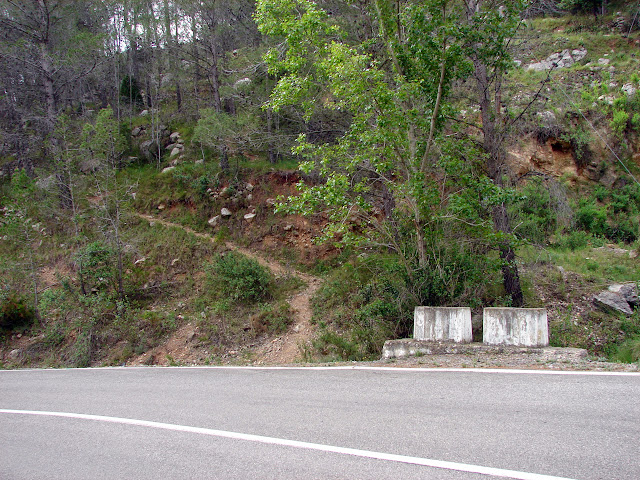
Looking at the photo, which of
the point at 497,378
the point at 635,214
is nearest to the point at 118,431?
the point at 497,378

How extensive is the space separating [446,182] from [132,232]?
656 inches

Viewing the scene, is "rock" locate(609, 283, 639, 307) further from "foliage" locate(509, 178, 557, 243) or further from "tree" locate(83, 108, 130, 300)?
"tree" locate(83, 108, 130, 300)

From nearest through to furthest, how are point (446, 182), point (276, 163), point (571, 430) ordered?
point (571, 430) < point (446, 182) < point (276, 163)

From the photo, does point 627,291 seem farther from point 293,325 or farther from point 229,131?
point 229,131

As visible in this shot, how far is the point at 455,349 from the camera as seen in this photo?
884 centimetres

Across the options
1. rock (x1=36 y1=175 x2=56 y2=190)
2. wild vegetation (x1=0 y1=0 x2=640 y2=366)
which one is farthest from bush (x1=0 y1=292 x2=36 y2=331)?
rock (x1=36 y1=175 x2=56 y2=190)

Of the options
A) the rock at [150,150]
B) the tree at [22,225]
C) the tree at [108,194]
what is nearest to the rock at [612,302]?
the tree at [108,194]

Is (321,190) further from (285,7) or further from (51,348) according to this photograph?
(51,348)

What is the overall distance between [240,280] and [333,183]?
8308 mm

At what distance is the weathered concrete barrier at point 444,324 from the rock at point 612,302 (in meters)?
7.38

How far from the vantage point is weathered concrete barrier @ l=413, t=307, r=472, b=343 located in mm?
9000

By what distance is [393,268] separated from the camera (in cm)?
1138

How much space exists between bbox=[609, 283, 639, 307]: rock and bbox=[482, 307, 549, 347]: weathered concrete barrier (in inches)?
297

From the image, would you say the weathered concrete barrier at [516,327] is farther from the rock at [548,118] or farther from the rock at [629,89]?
the rock at [629,89]
